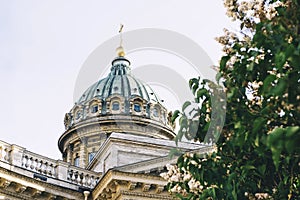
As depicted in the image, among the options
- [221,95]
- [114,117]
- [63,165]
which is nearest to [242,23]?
[221,95]

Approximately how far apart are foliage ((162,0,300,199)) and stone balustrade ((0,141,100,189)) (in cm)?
1285

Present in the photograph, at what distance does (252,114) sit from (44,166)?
54.6 ft

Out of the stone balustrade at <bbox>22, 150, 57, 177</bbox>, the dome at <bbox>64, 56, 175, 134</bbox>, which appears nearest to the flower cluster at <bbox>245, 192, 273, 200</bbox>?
the stone balustrade at <bbox>22, 150, 57, 177</bbox>

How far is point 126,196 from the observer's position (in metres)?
23.4

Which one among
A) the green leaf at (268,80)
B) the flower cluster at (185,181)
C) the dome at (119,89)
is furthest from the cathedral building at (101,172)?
the dome at (119,89)

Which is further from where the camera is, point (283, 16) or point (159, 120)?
point (159, 120)

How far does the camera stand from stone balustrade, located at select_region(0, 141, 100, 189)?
23.5m

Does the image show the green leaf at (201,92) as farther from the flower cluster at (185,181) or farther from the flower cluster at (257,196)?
the flower cluster at (257,196)

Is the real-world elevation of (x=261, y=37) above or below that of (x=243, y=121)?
above

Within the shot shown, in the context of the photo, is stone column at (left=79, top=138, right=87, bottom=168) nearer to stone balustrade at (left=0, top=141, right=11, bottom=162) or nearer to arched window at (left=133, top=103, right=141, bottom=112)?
arched window at (left=133, top=103, right=141, bottom=112)

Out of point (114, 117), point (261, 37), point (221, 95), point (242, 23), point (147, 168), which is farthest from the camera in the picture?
point (114, 117)

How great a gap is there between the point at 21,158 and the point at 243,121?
16153 millimetres

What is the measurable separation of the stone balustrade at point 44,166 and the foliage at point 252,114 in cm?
1285

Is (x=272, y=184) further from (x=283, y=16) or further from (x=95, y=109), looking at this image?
(x=95, y=109)
